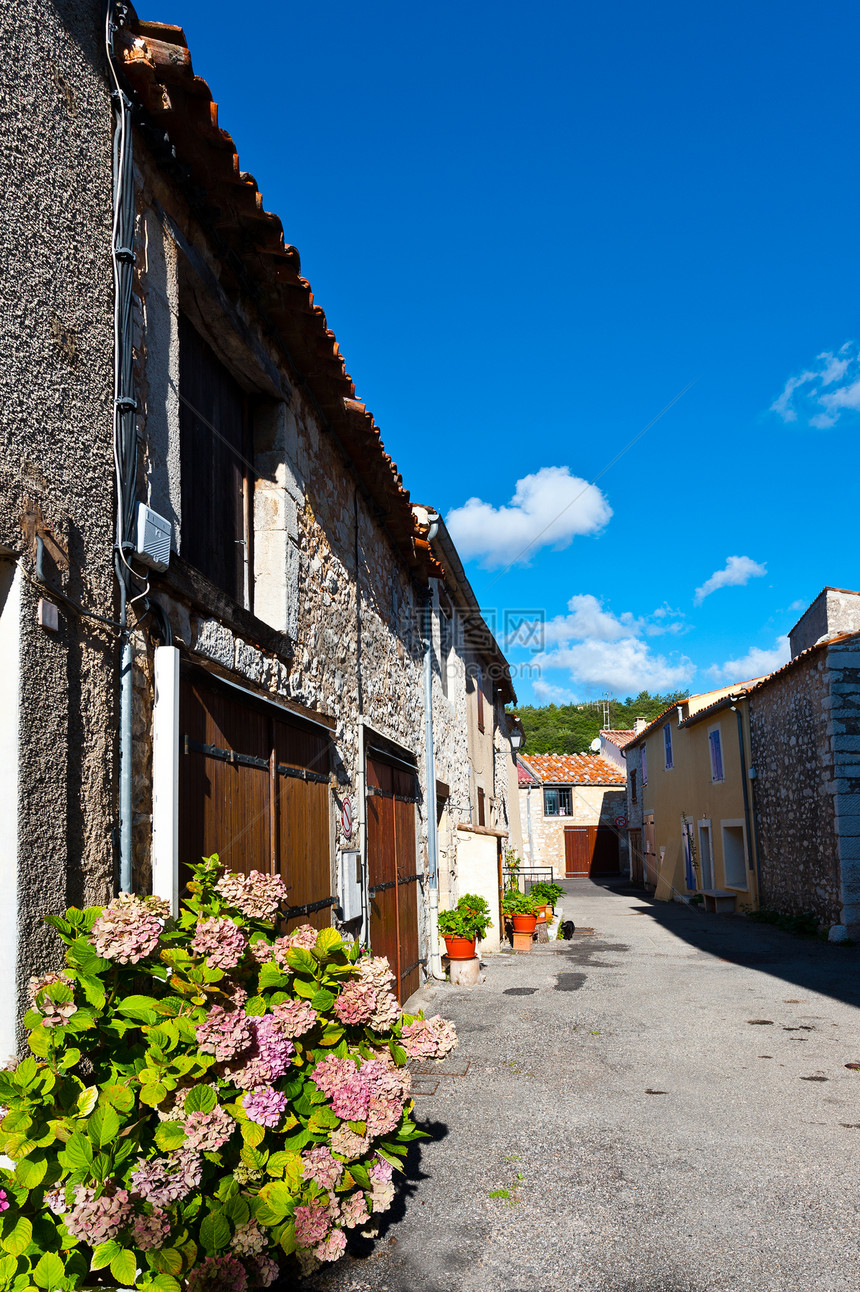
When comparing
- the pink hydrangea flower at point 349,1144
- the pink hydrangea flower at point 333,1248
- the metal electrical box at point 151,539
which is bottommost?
the pink hydrangea flower at point 333,1248

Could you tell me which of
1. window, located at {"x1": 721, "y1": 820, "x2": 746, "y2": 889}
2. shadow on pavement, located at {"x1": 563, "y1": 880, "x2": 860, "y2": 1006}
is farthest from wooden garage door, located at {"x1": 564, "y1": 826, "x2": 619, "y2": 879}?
window, located at {"x1": 721, "y1": 820, "x2": 746, "y2": 889}

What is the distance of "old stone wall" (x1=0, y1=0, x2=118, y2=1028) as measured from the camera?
2.41 meters

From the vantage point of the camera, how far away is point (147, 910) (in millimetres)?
2430

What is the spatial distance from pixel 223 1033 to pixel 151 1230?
46 cm

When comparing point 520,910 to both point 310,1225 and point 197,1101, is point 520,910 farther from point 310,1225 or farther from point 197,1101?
point 197,1101

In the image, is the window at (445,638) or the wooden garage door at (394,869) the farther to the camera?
the window at (445,638)

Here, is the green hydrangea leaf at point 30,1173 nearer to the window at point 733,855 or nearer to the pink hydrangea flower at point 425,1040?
the pink hydrangea flower at point 425,1040

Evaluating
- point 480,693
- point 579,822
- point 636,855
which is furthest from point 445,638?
point 579,822

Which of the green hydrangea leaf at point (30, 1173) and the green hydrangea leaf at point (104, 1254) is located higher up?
the green hydrangea leaf at point (30, 1173)

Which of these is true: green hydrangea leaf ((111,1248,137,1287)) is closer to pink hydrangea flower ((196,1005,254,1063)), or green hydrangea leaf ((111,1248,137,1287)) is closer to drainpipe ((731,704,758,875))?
pink hydrangea flower ((196,1005,254,1063))

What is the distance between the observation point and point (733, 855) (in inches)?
703

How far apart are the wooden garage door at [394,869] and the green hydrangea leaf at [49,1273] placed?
13.7 feet

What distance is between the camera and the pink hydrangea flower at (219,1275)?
90.4 inches

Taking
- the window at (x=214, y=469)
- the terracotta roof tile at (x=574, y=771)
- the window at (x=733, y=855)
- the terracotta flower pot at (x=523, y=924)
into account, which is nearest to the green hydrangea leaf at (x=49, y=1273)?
the window at (x=214, y=469)
